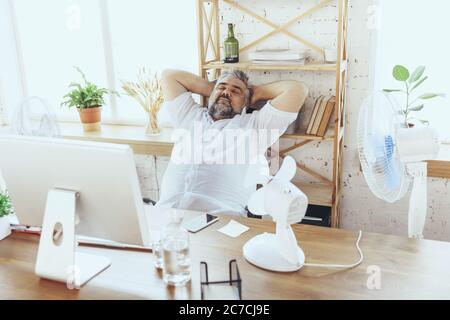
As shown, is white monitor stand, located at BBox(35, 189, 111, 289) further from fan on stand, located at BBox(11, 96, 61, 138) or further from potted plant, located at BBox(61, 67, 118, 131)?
potted plant, located at BBox(61, 67, 118, 131)

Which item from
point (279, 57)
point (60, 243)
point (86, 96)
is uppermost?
point (279, 57)

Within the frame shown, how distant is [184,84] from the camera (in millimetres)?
2832

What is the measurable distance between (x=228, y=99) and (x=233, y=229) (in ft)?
3.33

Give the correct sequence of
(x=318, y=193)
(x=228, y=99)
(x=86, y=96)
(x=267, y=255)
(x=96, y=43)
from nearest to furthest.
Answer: (x=267, y=255) < (x=228, y=99) < (x=318, y=193) < (x=86, y=96) < (x=96, y=43)

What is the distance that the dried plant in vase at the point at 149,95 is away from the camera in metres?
3.16

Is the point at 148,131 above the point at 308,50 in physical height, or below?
below

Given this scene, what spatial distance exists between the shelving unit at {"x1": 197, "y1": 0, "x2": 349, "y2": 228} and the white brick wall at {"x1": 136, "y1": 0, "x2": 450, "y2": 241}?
4 cm

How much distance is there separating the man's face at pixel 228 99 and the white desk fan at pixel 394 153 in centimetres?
97

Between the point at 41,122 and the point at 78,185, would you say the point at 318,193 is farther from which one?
the point at 78,185

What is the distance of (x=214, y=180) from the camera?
2445mm

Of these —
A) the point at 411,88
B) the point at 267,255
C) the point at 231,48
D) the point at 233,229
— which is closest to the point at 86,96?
the point at 231,48
